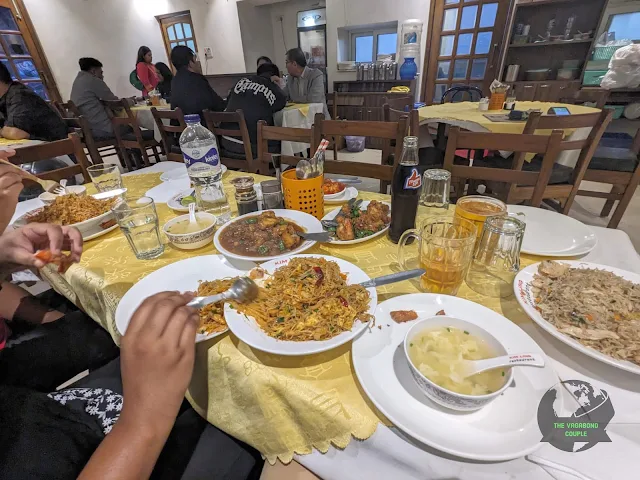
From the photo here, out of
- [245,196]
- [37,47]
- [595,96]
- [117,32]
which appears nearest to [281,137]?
[245,196]

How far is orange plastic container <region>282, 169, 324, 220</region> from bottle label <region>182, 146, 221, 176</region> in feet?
1.39

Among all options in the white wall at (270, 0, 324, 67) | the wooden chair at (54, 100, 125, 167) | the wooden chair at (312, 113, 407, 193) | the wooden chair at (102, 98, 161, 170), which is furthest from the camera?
the white wall at (270, 0, 324, 67)

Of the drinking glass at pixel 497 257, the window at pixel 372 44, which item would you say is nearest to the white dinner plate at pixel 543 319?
the drinking glass at pixel 497 257

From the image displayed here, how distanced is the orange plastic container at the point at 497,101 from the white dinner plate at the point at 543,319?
3283 millimetres

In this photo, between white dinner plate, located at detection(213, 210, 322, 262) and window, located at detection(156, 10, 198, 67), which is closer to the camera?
white dinner plate, located at detection(213, 210, 322, 262)

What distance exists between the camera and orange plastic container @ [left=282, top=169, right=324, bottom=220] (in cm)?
119

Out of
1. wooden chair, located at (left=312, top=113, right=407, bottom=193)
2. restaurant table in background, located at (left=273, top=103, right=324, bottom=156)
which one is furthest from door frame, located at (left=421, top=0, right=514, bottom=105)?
wooden chair, located at (left=312, top=113, right=407, bottom=193)

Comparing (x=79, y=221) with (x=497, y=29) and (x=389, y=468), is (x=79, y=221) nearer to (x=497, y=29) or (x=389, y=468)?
(x=389, y=468)

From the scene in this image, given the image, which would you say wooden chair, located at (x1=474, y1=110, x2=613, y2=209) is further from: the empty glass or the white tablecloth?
the white tablecloth

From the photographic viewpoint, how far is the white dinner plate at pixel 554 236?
0.95 metres

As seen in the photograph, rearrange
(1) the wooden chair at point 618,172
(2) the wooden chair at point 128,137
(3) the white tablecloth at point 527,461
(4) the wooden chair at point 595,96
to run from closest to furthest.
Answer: (3) the white tablecloth at point 527,461 → (1) the wooden chair at point 618,172 → (4) the wooden chair at point 595,96 → (2) the wooden chair at point 128,137

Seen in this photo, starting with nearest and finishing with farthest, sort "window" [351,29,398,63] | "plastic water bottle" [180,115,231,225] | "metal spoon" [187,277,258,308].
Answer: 1. "metal spoon" [187,277,258,308]
2. "plastic water bottle" [180,115,231,225]
3. "window" [351,29,398,63]

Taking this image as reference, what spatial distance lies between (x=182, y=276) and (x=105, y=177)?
3.48ft

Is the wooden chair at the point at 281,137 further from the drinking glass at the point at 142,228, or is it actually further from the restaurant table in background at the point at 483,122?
the restaurant table in background at the point at 483,122
